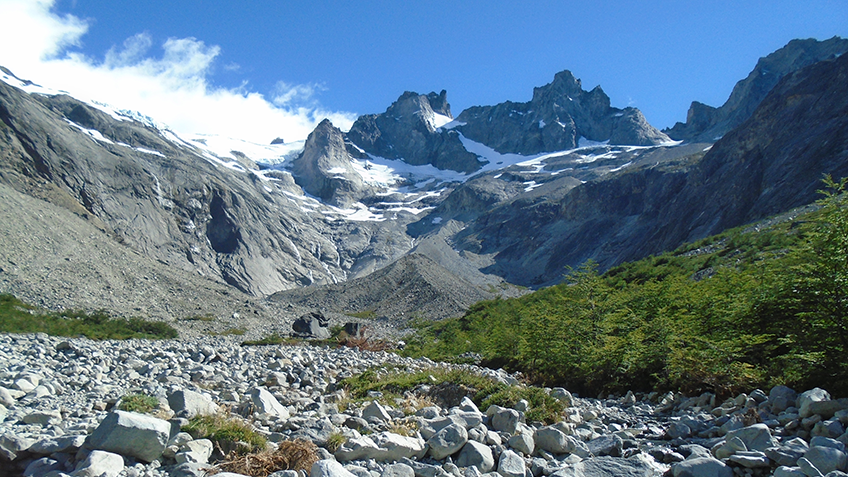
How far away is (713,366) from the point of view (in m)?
10.2

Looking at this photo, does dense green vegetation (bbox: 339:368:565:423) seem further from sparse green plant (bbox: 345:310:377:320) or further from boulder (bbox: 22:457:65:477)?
sparse green plant (bbox: 345:310:377:320)

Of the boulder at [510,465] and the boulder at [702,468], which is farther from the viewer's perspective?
→ the boulder at [510,465]

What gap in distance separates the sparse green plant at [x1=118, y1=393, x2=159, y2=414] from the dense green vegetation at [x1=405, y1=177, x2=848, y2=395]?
34.1 ft

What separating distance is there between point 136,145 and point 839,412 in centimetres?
16912

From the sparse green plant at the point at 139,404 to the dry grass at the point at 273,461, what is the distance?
210cm

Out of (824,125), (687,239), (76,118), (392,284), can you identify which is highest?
(76,118)

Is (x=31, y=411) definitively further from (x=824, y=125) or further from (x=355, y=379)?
(x=824, y=125)

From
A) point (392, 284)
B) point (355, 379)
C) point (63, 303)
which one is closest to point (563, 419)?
point (355, 379)

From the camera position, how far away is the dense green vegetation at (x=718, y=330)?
334 inches

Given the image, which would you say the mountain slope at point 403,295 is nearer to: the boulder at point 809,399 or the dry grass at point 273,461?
the boulder at point 809,399

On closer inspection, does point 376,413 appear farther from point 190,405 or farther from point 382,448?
point 190,405

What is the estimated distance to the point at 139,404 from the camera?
277 inches

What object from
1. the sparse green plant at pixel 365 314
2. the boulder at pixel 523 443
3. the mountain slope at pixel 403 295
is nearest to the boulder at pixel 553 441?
the boulder at pixel 523 443

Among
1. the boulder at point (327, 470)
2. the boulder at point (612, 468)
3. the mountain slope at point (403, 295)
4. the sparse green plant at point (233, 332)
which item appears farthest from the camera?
the mountain slope at point (403, 295)
